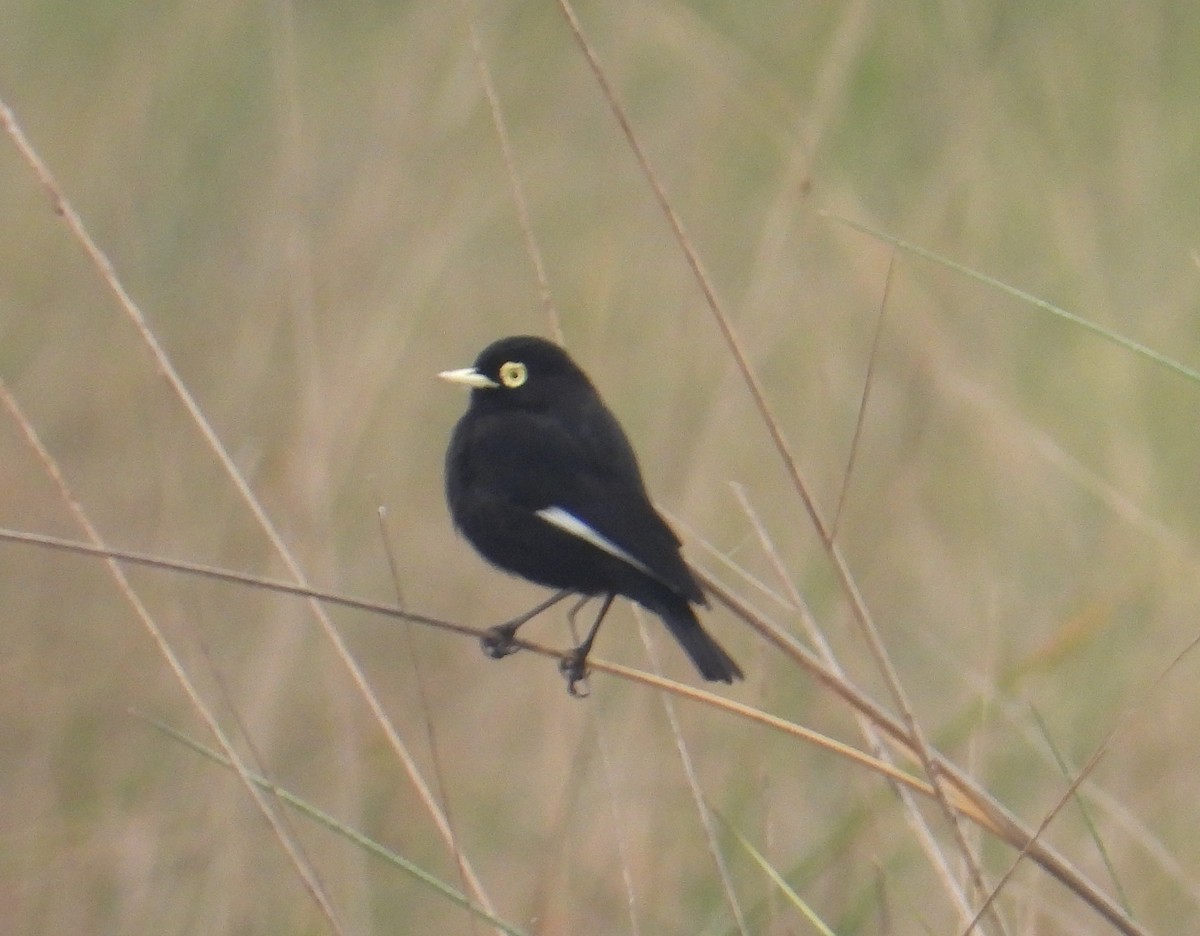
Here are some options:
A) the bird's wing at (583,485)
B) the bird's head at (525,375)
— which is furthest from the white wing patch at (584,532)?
the bird's head at (525,375)

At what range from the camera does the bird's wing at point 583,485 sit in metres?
2.48

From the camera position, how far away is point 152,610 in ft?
11.8

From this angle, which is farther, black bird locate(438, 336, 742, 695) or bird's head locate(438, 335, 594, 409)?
bird's head locate(438, 335, 594, 409)

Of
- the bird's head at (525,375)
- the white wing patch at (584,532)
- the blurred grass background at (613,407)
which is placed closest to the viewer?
the white wing patch at (584,532)

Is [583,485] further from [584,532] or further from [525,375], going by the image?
[525,375]

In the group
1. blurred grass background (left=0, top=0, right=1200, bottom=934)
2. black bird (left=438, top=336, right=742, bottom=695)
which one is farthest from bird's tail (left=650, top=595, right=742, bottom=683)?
blurred grass background (left=0, top=0, right=1200, bottom=934)

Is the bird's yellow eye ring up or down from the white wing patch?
up

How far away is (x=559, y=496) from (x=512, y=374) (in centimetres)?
33

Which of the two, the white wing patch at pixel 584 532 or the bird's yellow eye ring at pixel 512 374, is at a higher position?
the bird's yellow eye ring at pixel 512 374

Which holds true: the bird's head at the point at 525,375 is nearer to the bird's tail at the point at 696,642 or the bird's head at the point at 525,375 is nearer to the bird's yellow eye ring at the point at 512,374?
the bird's yellow eye ring at the point at 512,374

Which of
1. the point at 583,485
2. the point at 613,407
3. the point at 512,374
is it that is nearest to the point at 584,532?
the point at 583,485

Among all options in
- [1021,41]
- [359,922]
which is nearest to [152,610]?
[359,922]

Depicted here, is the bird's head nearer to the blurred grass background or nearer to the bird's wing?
the bird's wing

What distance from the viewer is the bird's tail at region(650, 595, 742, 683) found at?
2.55 metres
